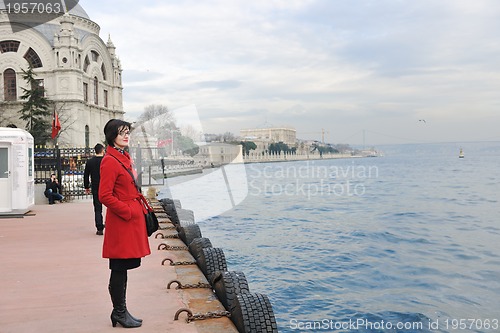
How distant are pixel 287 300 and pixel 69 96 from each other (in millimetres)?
40442

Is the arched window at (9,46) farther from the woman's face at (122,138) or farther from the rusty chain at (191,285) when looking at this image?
the woman's face at (122,138)

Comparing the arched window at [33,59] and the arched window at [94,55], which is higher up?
the arched window at [94,55]

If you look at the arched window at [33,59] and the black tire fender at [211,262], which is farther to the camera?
the arched window at [33,59]

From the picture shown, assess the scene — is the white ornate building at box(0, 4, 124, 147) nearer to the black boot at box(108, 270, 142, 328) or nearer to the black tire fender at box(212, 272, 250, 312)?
the black tire fender at box(212, 272, 250, 312)

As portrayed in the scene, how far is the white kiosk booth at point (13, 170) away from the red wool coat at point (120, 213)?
8.29 m

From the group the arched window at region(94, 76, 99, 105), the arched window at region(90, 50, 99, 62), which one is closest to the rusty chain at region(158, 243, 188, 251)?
the arched window at region(94, 76, 99, 105)

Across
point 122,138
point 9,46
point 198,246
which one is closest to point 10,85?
point 9,46

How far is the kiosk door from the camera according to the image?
11039 mm

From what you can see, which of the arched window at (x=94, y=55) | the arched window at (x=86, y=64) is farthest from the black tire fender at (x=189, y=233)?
the arched window at (x=94, y=55)

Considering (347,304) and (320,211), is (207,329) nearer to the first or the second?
(347,304)

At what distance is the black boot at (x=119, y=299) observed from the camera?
401 centimetres

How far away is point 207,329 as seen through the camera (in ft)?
13.1

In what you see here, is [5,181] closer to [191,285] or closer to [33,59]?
[191,285]

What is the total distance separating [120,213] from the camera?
3852 millimetres
